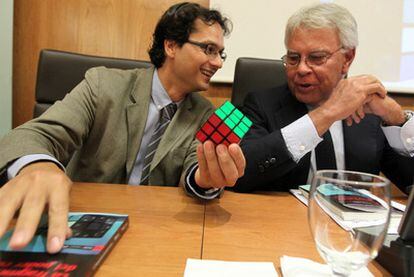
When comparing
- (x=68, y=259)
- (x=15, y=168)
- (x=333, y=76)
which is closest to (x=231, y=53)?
(x=333, y=76)

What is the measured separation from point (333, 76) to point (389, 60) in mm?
983

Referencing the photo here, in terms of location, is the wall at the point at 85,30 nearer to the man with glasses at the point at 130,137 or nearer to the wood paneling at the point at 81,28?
the wood paneling at the point at 81,28

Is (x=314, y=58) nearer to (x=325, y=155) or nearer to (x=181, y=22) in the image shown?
(x=325, y=155)

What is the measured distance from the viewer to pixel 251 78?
149 centimetres

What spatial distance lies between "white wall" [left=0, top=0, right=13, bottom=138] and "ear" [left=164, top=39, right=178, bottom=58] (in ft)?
3.61

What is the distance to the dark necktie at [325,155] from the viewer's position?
4.02 ft

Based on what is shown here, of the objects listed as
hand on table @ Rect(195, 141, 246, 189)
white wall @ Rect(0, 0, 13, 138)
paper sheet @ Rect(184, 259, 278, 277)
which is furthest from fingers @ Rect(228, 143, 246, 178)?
white wall @ Rect(0, 0, 13, 138)

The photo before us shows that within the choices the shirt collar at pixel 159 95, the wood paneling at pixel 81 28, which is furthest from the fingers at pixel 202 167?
the wood paneling at pixel 81 28

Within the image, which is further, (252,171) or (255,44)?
(255,44)

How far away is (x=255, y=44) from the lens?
6.75 ft

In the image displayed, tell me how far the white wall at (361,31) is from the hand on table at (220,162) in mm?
1403

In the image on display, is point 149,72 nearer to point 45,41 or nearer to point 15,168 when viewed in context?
point 15,168

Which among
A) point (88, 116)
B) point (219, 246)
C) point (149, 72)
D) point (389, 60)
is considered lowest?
point (219, 246)

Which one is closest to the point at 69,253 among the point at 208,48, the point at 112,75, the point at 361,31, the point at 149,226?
the point at 149,226
